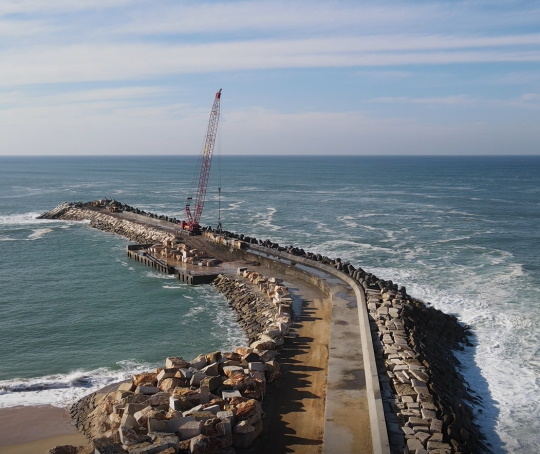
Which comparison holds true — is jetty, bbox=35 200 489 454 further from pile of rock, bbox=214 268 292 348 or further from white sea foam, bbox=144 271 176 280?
white sea foam, bbox=144 271 176 280

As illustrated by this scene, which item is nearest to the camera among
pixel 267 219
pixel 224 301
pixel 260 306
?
pixel 260 306

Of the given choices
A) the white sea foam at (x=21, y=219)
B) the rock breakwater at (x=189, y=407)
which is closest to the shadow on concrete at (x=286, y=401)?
the rock breakwater at (x=189, y=407)

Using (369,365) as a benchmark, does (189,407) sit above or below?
below

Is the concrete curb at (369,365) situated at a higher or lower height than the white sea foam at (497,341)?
higher

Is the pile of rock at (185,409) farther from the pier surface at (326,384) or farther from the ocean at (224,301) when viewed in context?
the ocean at (224,301)

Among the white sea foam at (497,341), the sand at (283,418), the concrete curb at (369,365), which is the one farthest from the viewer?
the white sea foam at (497,341)

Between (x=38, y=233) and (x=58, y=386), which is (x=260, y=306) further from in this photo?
(x=38, y=233)

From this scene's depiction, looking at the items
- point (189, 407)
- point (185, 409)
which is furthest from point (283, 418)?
point (185, 409)
